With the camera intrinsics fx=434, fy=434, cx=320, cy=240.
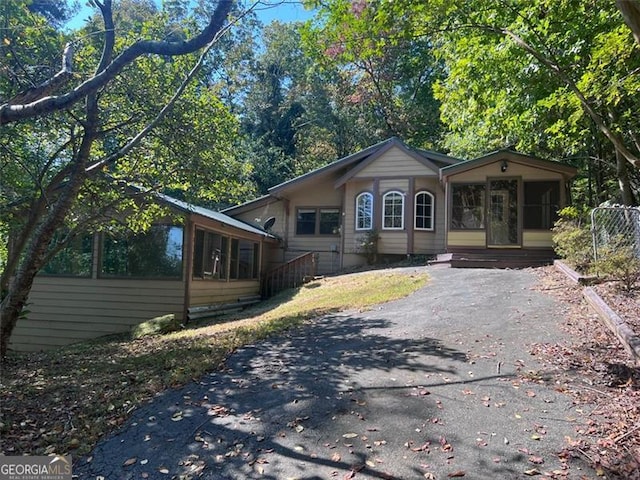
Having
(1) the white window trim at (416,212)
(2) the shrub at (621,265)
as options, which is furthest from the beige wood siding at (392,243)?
(2) the shrub at (621,265)

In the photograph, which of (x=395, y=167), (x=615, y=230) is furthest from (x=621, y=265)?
(x=395, y=167)

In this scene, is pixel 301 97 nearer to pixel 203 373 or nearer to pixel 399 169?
pixel 399 169

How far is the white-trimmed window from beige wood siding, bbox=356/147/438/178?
82 cm

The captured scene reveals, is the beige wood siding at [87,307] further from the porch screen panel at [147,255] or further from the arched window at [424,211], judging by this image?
the arched window at [424,211]

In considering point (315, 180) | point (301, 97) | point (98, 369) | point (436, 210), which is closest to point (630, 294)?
point (98, 369)

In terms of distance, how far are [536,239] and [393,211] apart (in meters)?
5.04

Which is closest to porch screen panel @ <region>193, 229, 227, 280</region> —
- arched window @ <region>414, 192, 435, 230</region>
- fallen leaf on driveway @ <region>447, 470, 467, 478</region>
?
arched window @ <region>414, 192, 435, 230</region>

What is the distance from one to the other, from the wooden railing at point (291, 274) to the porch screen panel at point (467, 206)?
5363mm

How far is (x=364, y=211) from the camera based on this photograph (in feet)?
56.2

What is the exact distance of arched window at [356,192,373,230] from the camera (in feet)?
55.7

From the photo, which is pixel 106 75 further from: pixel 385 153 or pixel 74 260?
pixel 385 153

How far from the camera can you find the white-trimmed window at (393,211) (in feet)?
54.2

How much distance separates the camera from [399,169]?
16.6m

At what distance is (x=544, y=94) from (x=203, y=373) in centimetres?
1000
